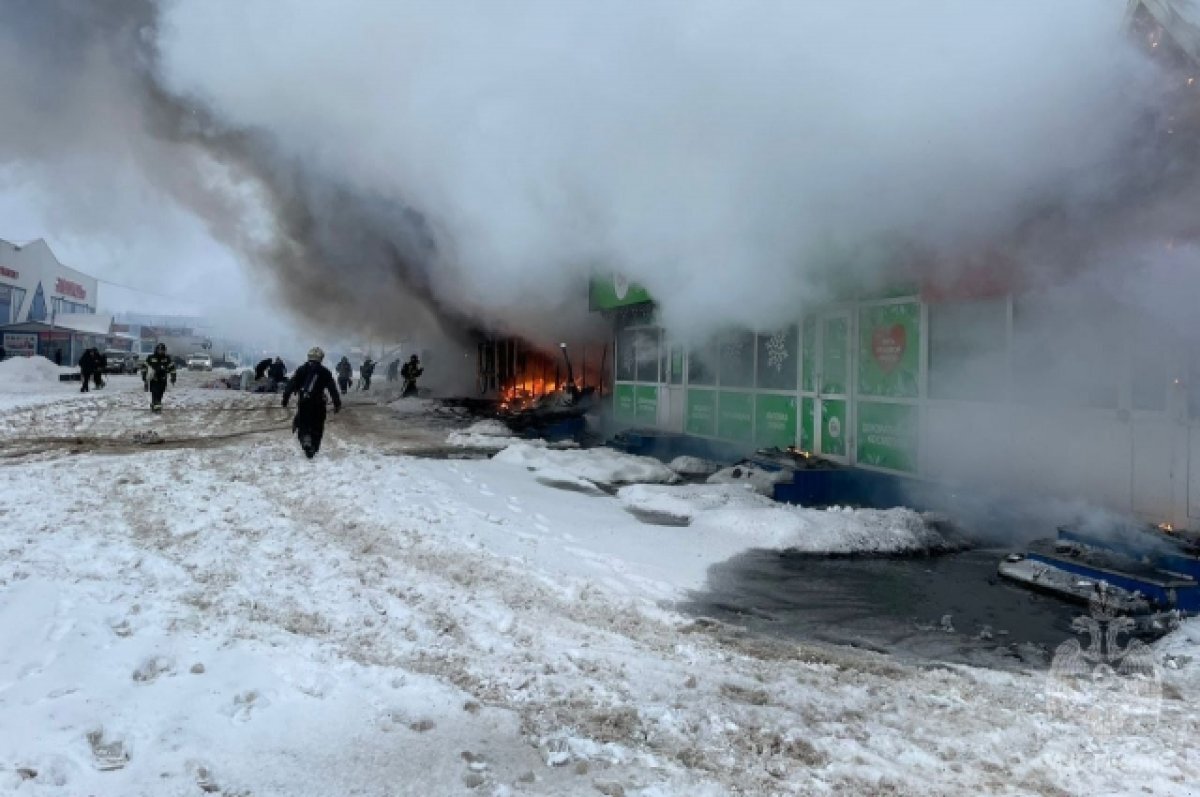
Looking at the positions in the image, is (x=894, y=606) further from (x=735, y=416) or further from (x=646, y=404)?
(x=646, y=404)

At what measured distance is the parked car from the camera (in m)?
37.3

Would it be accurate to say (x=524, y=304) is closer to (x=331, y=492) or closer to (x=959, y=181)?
(x=331, y=492)

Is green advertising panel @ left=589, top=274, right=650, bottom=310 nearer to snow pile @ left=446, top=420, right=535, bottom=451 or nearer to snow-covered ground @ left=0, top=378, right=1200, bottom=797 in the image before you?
snow pile @ left=446, top=420, right=535, bottom=451

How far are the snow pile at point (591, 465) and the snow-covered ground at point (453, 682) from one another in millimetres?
2797

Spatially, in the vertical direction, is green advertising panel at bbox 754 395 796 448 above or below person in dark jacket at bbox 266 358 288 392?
below

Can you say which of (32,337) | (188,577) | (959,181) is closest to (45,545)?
(188,577)

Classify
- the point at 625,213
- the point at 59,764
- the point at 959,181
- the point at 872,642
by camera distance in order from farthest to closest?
the point at 625,213
the point at 959,181
the point at 872,642
the point at 59,764

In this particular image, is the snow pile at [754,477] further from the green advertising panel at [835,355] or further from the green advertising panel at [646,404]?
the green advertising panel at [646,404]

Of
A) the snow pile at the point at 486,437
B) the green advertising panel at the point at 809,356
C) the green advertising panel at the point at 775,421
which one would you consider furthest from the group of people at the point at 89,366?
the green advertising panel at the point at 809,356

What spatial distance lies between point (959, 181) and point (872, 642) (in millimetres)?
3574

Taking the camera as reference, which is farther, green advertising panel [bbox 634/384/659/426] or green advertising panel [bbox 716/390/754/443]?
green advertising panel [bbox 634/384/659/426]

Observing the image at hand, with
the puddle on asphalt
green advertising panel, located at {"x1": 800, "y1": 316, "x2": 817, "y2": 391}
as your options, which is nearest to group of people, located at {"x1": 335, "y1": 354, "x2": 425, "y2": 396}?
green advertising panel, located at {"x1": 800, "y1": 316, "x2": 817, "y2": 391}

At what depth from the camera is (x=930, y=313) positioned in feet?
24.6

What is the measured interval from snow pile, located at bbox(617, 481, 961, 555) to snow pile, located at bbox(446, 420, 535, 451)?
15.2 feet
